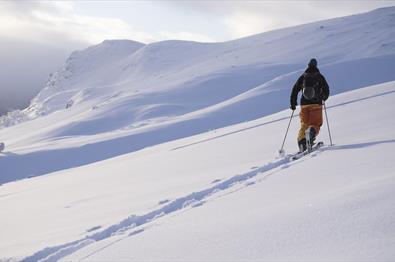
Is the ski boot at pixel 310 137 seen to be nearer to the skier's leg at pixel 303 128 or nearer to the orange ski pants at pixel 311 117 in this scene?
the skier's leg at pixel 303 128

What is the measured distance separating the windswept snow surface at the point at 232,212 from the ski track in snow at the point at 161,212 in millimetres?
15

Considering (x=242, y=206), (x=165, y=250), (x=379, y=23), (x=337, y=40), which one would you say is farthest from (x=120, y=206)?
(x=379, y=23)

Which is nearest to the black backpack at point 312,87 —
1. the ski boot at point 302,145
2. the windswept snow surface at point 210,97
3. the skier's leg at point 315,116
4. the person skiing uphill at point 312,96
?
the person skiing uphill at point 312,96

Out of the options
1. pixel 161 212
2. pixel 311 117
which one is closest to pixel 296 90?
pixel 311 117

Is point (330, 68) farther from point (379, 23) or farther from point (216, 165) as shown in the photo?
point (216, 165)

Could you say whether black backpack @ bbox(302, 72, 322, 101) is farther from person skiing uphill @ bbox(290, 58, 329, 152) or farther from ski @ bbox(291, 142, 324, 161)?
ski @ bbox(291, 142, 324, 161)

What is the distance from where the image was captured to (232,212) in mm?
5176

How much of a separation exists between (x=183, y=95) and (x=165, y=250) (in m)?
63.4

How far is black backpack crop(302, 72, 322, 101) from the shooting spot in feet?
32.3

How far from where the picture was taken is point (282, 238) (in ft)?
12.6

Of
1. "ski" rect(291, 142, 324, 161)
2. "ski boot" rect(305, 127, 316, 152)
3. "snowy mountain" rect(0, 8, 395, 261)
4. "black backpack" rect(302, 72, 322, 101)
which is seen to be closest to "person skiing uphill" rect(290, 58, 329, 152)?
"black backpack" rect(302, 72, 322, 101)

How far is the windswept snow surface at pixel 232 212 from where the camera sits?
3719 mm

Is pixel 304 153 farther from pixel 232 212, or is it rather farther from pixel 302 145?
pixel 232 212

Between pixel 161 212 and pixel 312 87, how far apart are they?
199 inches
